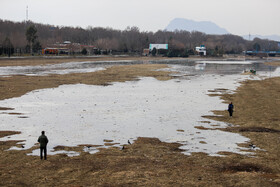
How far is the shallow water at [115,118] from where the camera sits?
2569 centimetres

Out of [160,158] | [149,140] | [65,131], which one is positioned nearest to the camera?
[160,158]

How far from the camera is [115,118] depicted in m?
33.2

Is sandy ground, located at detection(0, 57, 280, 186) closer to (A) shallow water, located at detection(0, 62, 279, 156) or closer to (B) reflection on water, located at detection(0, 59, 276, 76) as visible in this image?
(A) shallow water, located at detection(0, 62, 279, 156)

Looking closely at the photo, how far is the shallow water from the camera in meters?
25.7

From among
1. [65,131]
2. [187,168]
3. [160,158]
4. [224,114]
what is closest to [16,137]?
[65,131]

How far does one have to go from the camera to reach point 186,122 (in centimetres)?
3209

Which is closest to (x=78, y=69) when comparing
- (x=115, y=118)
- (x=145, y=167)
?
(x=115, y=118)

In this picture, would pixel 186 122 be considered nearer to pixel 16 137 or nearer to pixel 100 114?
pixel 100 114

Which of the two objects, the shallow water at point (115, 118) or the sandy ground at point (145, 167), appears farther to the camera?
the shallow water at point (115, 118)

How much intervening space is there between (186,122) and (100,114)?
30.3 ft

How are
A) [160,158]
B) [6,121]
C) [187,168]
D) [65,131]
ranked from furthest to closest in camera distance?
[6,121] → [65,131] → [160,158] → [187,168]

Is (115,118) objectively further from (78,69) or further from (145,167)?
(78,69)

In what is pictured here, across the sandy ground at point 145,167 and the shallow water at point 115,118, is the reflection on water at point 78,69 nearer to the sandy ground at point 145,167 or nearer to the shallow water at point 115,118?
the shallow water at point 115,118

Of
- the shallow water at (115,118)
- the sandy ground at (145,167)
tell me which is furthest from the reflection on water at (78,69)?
the sandy ground at (145,167)
